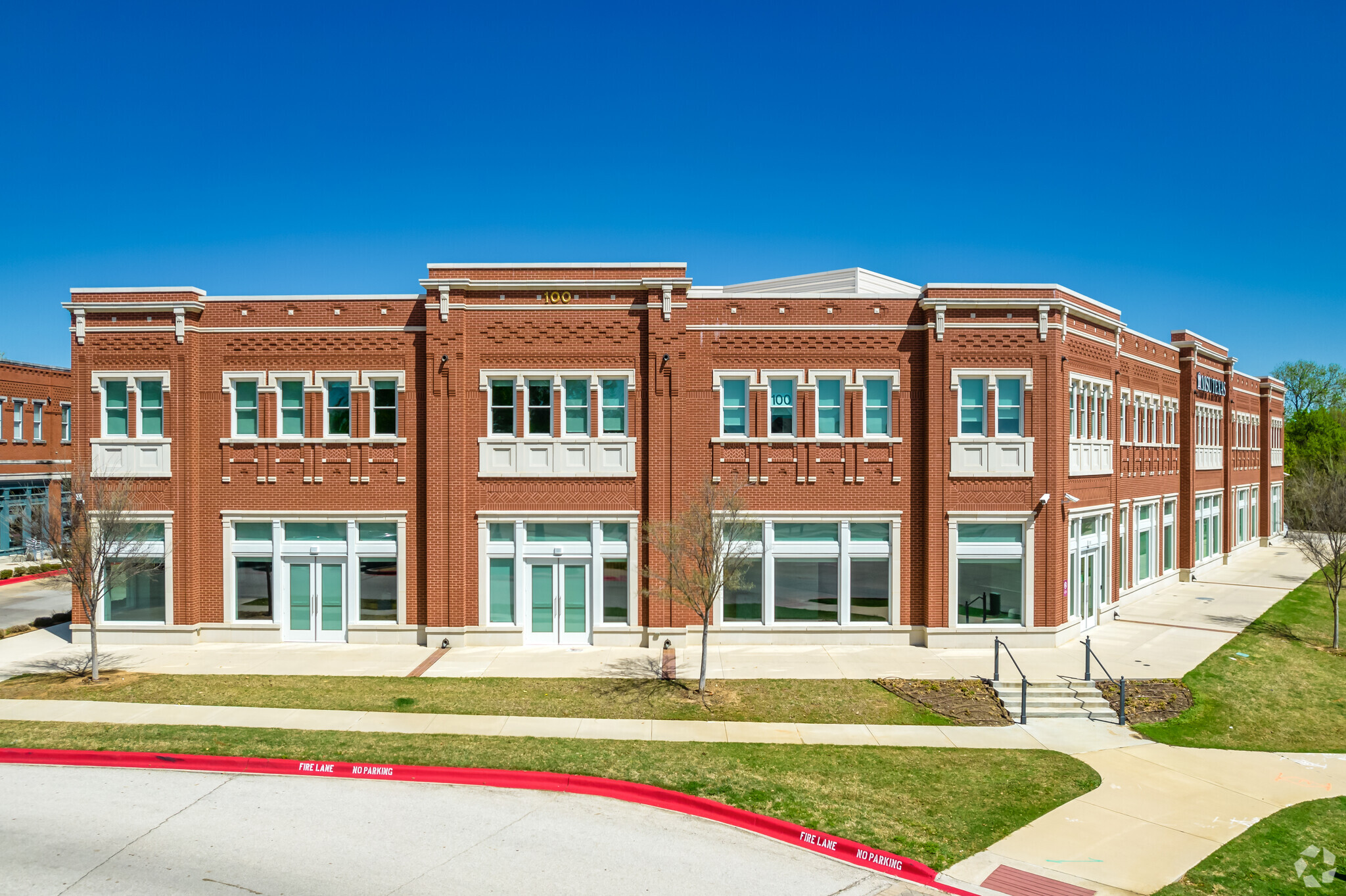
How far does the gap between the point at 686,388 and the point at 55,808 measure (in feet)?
48.5

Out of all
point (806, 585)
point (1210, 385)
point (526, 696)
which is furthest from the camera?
point (1210, 385)

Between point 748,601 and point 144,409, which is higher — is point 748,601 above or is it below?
below

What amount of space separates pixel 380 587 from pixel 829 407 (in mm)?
13395

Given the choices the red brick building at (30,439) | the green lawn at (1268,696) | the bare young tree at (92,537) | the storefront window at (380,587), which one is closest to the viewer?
the green lawn at (1268,696)

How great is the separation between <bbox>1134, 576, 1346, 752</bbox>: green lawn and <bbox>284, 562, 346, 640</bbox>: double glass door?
19335 millimetres

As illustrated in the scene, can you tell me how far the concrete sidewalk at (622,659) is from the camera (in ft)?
56.6

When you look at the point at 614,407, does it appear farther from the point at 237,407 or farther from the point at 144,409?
the point at 144,409

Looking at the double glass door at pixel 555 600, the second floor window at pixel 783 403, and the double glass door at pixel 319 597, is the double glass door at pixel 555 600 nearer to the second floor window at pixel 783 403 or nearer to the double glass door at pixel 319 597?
the double glass door at pixel 319 597

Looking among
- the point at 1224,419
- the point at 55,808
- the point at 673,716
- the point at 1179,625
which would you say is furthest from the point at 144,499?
the point at 1224,419

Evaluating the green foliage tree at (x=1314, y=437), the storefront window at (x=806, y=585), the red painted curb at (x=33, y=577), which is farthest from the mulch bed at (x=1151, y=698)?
the green foliage tree at (x=1314, y=437)

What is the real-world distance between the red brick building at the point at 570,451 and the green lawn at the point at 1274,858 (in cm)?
→ 913

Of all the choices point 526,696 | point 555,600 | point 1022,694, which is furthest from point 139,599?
point 1022,694

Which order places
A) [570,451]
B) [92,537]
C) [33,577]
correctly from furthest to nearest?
[33,577]
[570,451]
[92,537]

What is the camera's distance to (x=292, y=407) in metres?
20.0
